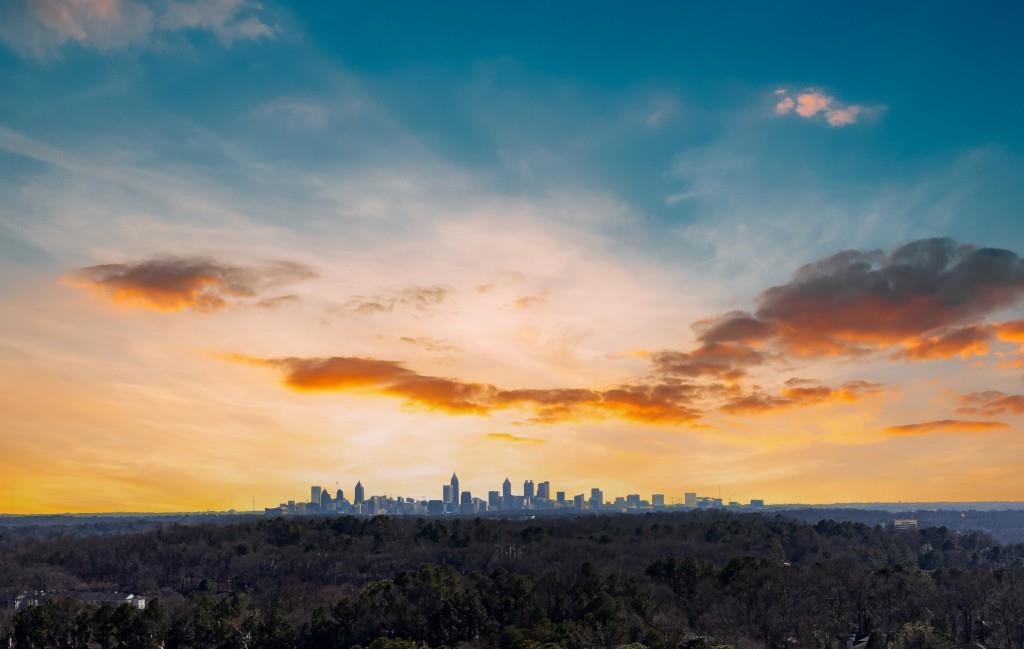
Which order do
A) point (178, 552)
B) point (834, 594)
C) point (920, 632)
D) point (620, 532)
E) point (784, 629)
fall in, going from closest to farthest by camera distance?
point (920, 632)
point (784, 629)
point (834, 594)
point (178, 552)
point (620, 532)

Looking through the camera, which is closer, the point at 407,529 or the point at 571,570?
the point at 571,570

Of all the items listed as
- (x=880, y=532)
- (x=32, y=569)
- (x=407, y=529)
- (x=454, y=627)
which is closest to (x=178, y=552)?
(x=32, y=569)

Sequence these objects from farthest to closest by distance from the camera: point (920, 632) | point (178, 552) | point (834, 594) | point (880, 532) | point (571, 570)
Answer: point (880, 532)
point (178, 552)
point (571, 570)
point (834, 594)
point (920, 632)

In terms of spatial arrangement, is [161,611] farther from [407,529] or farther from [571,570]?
[407,529]

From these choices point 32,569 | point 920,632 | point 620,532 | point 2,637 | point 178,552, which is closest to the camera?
point 920,632

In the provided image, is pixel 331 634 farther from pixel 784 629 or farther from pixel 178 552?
pixel 178 552

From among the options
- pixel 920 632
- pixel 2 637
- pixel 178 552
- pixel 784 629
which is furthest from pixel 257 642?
pixel 178 552
